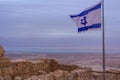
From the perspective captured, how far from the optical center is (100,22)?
13.2 metres

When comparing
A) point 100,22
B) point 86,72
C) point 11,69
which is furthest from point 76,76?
point 100,22

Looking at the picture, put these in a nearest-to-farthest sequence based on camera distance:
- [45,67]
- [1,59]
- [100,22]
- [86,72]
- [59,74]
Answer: [100,22] < [59,74] < [1,59] < [86,72] < [45,67]

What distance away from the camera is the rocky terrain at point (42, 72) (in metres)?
14.6

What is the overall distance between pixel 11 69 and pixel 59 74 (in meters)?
3.06

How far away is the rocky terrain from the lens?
48.0ft

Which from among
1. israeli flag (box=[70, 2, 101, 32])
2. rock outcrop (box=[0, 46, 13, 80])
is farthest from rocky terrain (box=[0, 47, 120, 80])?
israeli flag (box=[70, 2, 101, 32])

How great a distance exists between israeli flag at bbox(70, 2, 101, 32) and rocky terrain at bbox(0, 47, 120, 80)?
7.57ft

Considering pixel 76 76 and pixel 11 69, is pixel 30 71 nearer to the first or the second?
pixel 11 69

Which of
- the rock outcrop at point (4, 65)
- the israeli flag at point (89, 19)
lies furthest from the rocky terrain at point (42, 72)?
the israeli flag at point (89, 19)

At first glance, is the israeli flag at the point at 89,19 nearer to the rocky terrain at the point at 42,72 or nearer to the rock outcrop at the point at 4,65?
the rocky terrain at the point at 42,72

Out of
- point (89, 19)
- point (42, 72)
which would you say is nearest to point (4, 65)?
point (42, 72)

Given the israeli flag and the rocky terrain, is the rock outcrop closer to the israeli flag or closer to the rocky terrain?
the rocky terrain

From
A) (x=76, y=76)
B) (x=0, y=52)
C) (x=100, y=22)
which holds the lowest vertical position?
(x=76, y=76)

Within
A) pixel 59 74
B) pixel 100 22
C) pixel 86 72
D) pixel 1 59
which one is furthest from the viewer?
pixel 86 72
